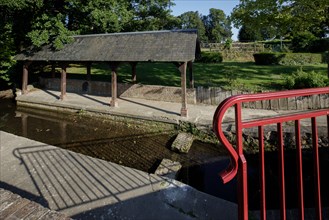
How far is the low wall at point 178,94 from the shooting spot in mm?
12414

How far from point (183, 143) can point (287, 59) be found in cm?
2048

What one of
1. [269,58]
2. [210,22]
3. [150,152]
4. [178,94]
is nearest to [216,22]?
[210,22]

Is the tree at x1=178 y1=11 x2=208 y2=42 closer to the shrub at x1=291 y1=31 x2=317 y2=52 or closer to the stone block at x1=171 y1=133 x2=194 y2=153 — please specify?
the shrub at x1=291 y1=31 x2=317 y2=52

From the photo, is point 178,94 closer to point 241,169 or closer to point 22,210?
point 22,210

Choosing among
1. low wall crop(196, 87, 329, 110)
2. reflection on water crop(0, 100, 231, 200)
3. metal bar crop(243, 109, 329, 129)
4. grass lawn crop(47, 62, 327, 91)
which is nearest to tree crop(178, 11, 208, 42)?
grass lawn crop(47, 62, 327, 91)

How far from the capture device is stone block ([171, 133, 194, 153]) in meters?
9.72

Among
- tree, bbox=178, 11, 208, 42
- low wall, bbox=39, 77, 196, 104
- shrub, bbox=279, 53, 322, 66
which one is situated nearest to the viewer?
low wall, bbox=39, 77, 196, 104

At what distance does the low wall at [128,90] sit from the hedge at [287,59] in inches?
552

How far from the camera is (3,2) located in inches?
632

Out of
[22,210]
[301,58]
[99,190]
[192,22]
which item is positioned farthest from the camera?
[192,22]

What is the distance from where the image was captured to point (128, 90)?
1722 centimetres

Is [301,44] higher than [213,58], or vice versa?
[301,44]

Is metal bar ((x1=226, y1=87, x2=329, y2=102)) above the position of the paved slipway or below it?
above

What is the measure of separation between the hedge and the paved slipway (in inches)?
873
